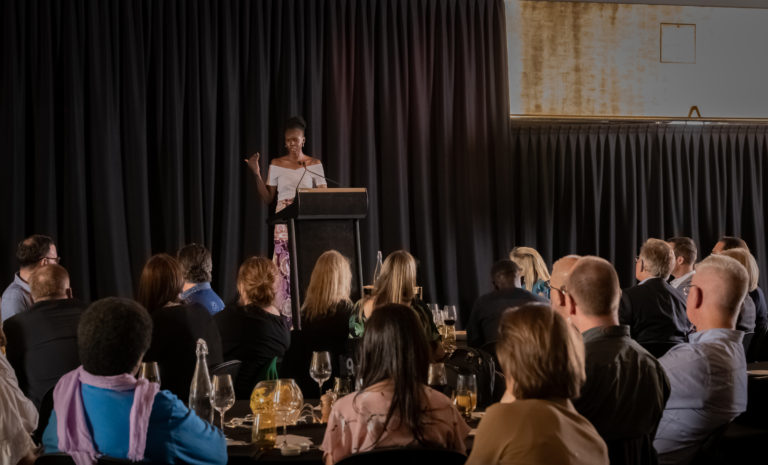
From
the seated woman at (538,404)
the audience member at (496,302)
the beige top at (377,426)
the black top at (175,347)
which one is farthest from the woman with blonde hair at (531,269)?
the seated woman at (538,404)

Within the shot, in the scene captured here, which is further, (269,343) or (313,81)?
(313,81)

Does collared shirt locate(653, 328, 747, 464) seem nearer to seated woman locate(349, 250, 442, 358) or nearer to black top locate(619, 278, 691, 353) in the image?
seated woman locate(349, 250, 442, 358)

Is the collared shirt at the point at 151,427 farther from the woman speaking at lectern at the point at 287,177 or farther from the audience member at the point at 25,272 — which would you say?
the woman speaking at lectern at the point at 287,177

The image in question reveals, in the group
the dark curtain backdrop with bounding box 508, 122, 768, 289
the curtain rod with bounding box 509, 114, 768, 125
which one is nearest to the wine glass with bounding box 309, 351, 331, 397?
the dark curtain backdrop with bounding box 508, 122, 768, 289

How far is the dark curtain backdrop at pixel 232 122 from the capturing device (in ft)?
26.9

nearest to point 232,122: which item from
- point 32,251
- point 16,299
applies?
point 32,251

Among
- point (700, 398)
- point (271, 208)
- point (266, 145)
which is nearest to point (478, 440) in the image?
point (700, 398)

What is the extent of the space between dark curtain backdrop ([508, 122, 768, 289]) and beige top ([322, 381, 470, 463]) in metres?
7.10

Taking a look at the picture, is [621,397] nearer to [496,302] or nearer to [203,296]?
[496,302]

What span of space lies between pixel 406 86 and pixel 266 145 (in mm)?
A: 1641

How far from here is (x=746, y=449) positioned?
328cm

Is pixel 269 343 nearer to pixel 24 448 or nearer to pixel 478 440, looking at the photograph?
pixel 24 448

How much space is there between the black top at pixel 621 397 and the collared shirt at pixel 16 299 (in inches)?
155

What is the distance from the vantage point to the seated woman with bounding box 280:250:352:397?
4727 millimetres
